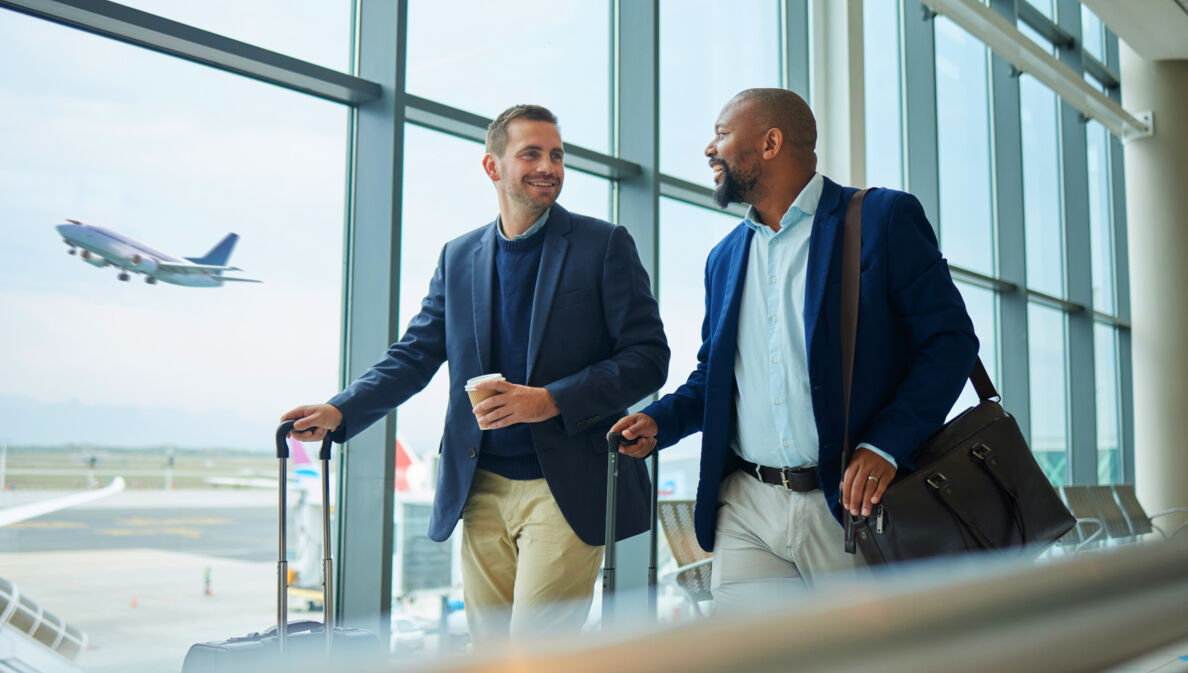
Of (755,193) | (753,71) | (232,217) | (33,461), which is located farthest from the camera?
(753,71)

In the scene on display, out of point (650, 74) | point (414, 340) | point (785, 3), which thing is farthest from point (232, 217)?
point (785, 3)

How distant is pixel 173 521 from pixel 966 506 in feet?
8.48

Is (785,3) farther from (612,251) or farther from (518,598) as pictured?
(518,598)

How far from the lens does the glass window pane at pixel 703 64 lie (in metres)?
5.59

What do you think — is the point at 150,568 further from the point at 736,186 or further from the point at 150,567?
the point at 736,186

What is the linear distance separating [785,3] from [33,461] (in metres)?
5.21

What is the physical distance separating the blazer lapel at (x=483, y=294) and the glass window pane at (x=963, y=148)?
650cm

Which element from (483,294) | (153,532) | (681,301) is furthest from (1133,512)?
(153,532)

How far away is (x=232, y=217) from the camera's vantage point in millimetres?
3604

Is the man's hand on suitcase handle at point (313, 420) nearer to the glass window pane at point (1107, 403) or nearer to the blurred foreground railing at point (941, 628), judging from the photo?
the blurred foreground railing at point (941, 628)

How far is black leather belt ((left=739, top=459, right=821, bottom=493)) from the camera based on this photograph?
7.00 ft

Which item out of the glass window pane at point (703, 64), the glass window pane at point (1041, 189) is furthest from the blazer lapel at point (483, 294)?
the glass window pane at point (1041, 189)

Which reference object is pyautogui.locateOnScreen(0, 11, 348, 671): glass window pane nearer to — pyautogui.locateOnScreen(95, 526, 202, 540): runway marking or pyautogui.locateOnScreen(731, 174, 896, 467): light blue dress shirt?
pyautogui.locateOnScreen(95, 526, 202, 540): runway marking

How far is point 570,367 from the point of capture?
2465 mm
